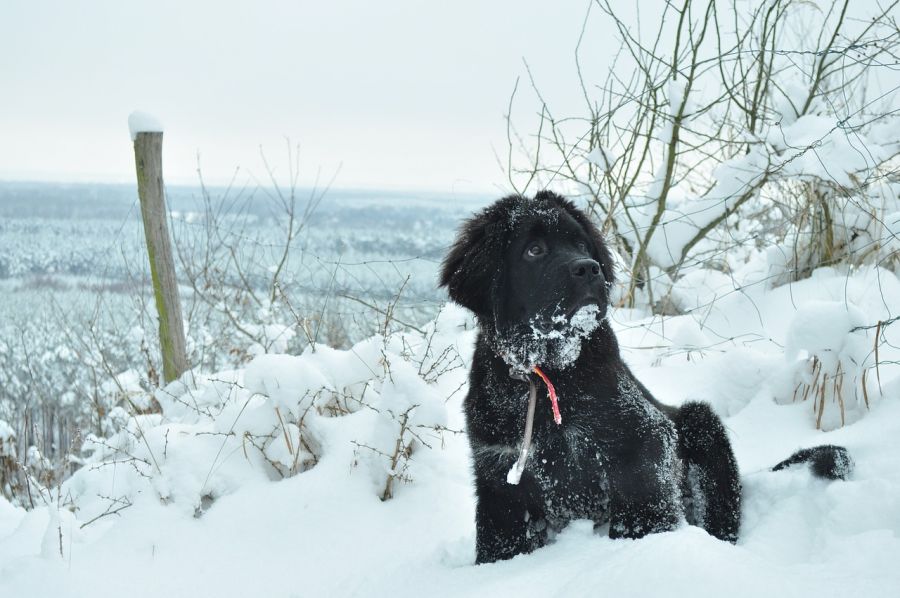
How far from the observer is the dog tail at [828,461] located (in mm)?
2654

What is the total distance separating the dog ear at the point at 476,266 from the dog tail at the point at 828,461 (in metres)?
1.52

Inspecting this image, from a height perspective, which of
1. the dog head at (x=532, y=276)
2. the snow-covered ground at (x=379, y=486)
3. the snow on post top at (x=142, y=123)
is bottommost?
the snow-covered ground at (x=379, y=486)

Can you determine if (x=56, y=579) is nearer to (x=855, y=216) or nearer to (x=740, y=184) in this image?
(x=740, y=184)

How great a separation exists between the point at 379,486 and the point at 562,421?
156cm

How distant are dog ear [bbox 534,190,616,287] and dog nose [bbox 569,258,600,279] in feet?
1.89

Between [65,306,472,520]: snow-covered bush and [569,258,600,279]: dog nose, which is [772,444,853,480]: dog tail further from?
[65,306,472,520]: snow-covered bush

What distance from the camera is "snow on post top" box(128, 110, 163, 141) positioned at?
5.30 meters

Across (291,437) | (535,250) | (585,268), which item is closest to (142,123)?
(291,437)

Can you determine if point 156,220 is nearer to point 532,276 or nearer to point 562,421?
point 532,276


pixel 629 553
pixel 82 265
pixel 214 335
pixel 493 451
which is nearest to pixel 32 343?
pixel 214 335

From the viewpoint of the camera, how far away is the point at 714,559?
173cm

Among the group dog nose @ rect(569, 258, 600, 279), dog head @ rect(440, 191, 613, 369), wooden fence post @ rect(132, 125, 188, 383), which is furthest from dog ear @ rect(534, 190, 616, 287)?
wooden fence post @ rect(132, 125, 188, 383)

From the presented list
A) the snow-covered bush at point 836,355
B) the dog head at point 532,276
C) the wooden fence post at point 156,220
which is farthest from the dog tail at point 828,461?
the wooden fence post at point 156,220

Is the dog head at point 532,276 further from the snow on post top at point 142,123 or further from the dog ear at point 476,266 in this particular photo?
the snow on post top at point 142,123
